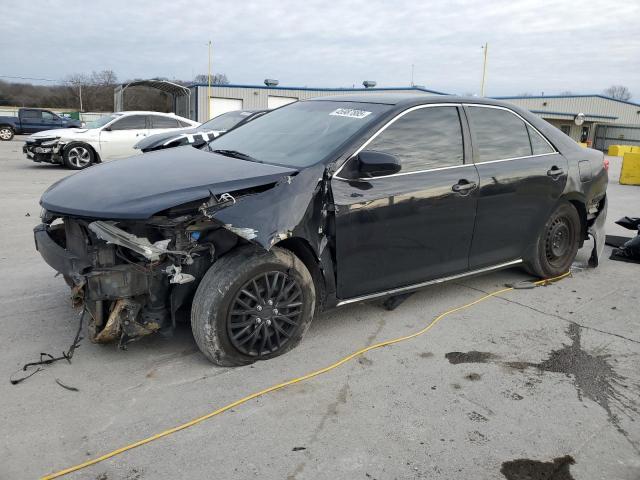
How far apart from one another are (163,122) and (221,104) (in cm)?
2134

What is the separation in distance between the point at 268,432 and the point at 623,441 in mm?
1793

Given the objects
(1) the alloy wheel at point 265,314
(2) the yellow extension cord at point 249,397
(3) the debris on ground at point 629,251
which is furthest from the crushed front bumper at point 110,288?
(3) the debris on ground at point 629,251

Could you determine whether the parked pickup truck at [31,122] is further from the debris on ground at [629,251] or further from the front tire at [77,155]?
the debris on ground at [629,251]

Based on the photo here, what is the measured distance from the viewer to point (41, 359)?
3.30 metres

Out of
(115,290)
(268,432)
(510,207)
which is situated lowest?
(268,432)

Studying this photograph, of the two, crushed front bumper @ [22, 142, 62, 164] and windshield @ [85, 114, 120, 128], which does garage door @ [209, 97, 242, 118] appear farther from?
crushed front bumper @ [22, 142, 62, 164]

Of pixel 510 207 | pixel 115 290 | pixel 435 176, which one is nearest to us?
pixel 115 290

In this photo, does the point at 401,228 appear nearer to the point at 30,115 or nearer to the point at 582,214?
the point at 582,214

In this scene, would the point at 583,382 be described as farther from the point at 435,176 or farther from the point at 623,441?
the point at 435,176

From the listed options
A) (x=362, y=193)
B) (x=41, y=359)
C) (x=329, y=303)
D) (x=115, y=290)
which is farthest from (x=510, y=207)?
(x=41, y=359)

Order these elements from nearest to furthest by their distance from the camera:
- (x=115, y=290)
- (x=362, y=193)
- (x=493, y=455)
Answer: (x=493, y=455) → (x=115, y=290) → (x=362, y=193)

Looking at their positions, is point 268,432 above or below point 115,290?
below

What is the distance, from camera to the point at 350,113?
3.96 meters

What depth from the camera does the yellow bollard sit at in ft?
47.9
